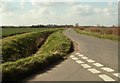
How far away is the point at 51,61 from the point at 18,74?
15.3 ft

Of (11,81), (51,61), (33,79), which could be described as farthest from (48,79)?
(51,61)

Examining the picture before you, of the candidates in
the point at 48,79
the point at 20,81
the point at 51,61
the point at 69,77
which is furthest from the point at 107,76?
the point at 51,61

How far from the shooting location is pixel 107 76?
32.7ft

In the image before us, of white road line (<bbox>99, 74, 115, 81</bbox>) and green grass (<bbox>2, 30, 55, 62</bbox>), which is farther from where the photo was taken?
green grass (<bbox>2, 30, 55, 62</bbox>)

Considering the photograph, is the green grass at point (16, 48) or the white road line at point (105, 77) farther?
the green grass at point (16, 48)

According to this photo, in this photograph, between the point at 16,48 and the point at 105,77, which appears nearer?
the point at 105,77

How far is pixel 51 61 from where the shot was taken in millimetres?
14203

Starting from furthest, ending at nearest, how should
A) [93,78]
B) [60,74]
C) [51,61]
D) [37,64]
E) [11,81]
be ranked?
[51,61], [37,64], [60,74], [93,78], [11,81]

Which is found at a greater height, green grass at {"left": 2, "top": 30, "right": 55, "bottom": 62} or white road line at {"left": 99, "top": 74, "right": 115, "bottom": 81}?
white road line at {"left": 99, "top": 74, "right": 115, "bottom": 81}

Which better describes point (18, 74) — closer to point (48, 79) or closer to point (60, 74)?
point (48, 79)

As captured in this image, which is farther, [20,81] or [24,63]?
[24,63]

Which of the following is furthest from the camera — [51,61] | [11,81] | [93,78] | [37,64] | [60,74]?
[51,61]

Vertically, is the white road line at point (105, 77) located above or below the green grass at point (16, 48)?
above

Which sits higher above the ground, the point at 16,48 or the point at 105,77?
the point at 105,77
